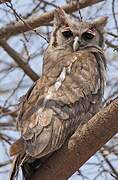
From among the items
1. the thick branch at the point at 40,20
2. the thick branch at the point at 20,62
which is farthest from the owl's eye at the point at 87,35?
the thick branch at the point at 20,62

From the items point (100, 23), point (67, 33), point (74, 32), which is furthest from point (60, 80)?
point (100, 23)

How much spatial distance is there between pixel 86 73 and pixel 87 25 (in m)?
0.91

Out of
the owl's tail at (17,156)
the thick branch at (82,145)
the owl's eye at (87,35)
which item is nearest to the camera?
the thick branch at (82,145)

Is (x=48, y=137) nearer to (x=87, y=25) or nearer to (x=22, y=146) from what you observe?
(x=22, y=146)

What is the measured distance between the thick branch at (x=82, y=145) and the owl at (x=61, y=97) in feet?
0.39

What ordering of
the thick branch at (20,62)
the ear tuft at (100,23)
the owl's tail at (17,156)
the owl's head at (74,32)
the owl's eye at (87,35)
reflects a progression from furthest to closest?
the thick branch at (20,62) < the ear tuft at (100,23) < the owl's eye at (87,35) < the owl's head at (74,32) < the owl's tail at (17,156)

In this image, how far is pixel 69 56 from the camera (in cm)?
443

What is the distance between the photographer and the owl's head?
4777mm

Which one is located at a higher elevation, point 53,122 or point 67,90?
point 67,90

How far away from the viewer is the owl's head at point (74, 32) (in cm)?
478

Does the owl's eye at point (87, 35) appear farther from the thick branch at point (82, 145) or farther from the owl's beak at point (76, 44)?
the thick branch at point (82, 145)

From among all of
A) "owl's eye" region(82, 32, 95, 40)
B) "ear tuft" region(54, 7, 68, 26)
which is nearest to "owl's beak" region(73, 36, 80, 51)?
"owl's eye" region(82, 32, 95, 40)

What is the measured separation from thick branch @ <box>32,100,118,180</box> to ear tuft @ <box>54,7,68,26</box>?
71.5 inches


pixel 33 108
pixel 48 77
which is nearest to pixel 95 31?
pixel 48 77
